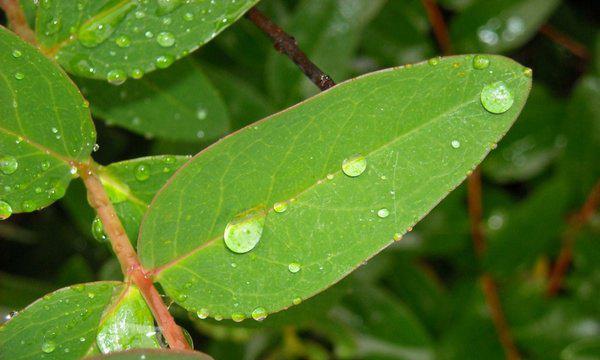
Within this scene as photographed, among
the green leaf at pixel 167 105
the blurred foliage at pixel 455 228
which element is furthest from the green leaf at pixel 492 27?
the green leaf at pixel 167 105

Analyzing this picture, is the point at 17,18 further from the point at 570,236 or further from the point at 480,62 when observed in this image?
the point at 570,236

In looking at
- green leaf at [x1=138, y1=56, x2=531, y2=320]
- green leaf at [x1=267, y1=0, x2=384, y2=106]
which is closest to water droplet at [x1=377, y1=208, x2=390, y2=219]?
green leaf at [x1=138, y1=56, x2=531, y2=320]

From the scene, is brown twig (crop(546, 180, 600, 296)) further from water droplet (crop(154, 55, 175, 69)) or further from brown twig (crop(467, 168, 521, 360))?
water droplet (crop(154, 55, 175, 69))

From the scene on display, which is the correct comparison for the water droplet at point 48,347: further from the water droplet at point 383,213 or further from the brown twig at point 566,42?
the brown twig at point 566,42

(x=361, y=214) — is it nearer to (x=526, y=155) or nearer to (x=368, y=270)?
(x=368, y=270)

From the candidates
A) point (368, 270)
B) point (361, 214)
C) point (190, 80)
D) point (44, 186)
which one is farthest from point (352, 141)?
point (368, 270)

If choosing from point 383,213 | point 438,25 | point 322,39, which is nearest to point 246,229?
point 383,213
